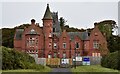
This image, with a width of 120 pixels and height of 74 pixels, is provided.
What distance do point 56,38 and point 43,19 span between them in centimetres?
575

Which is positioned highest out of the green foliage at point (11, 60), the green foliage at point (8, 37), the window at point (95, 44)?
the green foliage at point (8, 37)

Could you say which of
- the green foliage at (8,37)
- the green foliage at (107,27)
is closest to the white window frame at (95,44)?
the green foliage at (107,27)

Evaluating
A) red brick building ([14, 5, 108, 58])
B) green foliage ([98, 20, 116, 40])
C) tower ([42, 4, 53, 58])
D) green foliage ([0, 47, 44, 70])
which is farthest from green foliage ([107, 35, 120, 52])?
green foliage ([0, 47, 44, 70])

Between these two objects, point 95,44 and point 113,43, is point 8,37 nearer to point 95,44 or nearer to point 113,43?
point 95,44

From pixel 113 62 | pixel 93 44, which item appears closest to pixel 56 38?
pixel 93 44

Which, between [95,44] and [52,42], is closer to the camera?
[95,44]

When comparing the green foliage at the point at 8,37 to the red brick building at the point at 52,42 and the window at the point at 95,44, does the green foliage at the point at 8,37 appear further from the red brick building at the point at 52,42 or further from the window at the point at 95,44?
the window at the point at 95,44

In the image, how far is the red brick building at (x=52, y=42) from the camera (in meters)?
98.1

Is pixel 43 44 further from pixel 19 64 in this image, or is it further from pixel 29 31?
pixel 19 64

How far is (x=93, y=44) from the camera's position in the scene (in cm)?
9881

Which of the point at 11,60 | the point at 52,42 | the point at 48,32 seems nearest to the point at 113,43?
the point at 52,42

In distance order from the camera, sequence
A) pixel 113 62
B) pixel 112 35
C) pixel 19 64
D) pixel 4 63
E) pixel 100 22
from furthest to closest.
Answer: pixel 100 22 < pixel 112 35 < pixel 113 62 < pixel 19 64 < pixel 4 63

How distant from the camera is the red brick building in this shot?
9806 cm

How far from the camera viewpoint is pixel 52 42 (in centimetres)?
9969
